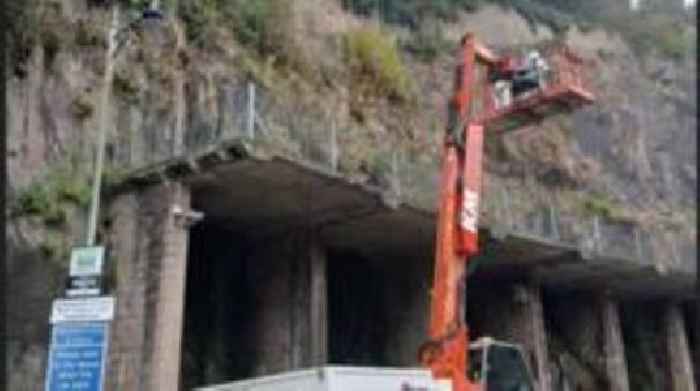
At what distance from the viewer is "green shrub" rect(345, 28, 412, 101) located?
34.8 m

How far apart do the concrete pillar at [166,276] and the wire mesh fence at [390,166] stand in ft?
2.82

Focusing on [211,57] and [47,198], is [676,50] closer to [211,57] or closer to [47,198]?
[211,57]

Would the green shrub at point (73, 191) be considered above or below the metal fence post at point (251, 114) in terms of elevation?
below

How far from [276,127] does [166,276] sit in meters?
3.82

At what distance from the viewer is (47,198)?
2155 cm

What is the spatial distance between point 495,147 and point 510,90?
19795 millimetres

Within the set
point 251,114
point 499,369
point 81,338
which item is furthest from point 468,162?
point 81,338

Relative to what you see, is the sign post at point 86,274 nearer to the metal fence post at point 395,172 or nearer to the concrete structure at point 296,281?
the concrete structure at point 296,281

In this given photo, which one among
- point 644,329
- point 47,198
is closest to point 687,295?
point 644,329

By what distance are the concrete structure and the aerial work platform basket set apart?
408 centimetres

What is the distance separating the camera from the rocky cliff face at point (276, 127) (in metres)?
21.4

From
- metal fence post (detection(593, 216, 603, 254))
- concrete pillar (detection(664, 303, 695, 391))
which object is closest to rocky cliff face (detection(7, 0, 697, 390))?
metal fence post (detection(593, 216, 603, 254))

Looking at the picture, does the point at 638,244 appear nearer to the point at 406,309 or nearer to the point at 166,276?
the point at 406,309

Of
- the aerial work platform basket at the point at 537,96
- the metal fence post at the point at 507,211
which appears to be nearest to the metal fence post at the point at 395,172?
the metal fence post at the point at 507,211
